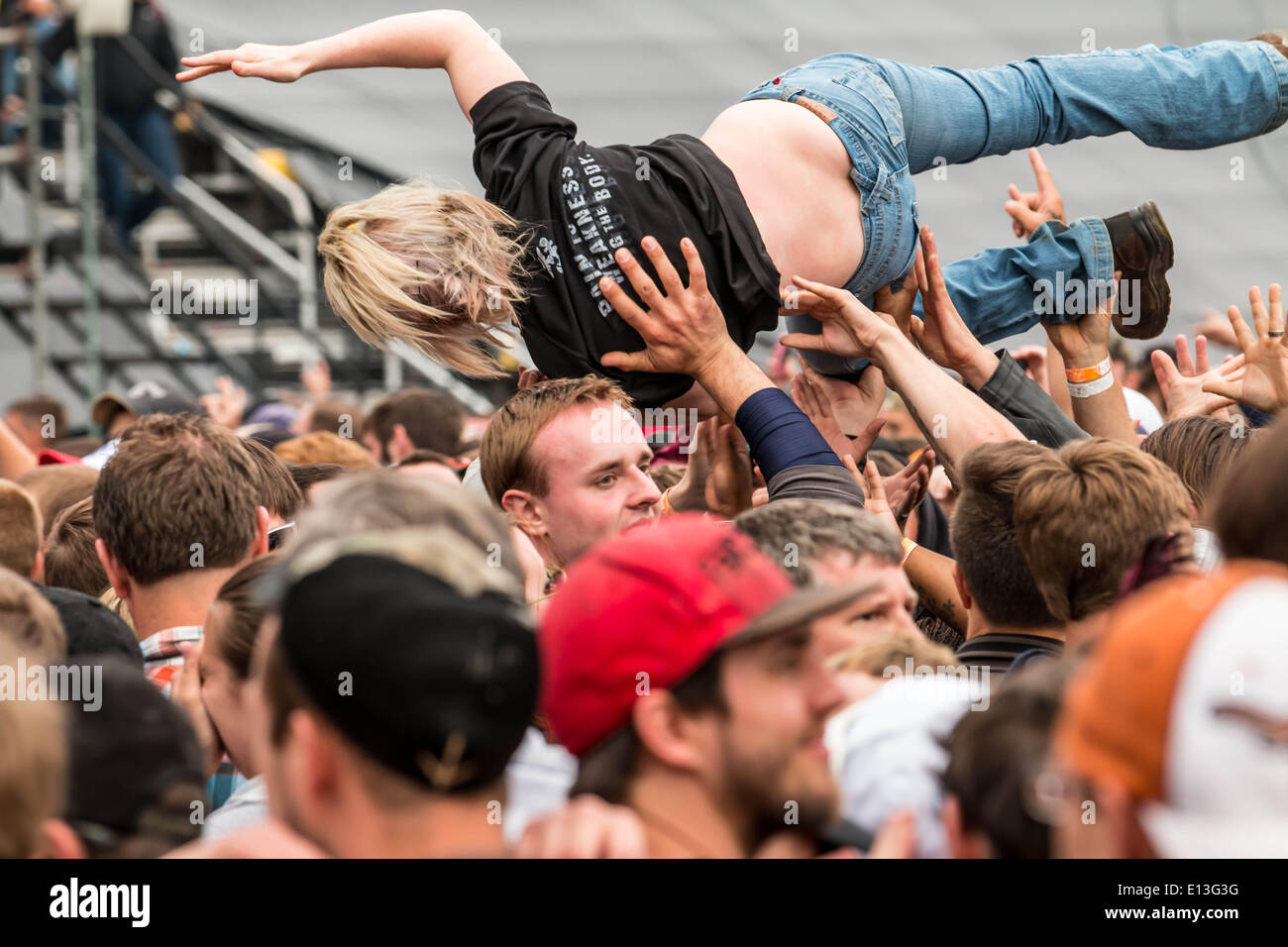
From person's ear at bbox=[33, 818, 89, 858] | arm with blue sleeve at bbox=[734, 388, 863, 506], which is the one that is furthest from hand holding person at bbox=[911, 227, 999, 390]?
person's ear at bbox=[33, 818, 89, 858]

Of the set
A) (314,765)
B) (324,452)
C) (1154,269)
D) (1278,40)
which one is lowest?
(324,452)

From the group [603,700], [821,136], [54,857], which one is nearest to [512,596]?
[603,700]

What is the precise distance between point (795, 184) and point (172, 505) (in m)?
1.23

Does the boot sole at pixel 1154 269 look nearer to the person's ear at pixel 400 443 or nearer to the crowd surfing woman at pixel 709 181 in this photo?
the crowd surfing woman at pixel 709 181

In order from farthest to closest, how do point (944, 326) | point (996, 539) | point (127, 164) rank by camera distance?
point (127, 164), point (944, 326), point (996, 539)

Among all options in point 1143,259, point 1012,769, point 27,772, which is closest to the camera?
point 27,772

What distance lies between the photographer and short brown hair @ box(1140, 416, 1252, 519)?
104 inches

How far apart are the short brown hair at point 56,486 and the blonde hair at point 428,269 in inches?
40.0

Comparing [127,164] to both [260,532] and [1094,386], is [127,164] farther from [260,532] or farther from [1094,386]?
[1094,386]

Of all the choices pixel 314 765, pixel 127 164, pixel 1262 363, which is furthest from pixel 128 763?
pixel 127 164

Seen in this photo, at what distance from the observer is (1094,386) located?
2934 millimetres

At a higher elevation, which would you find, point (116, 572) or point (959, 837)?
point (959, 837)

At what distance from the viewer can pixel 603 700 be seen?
1.39m
